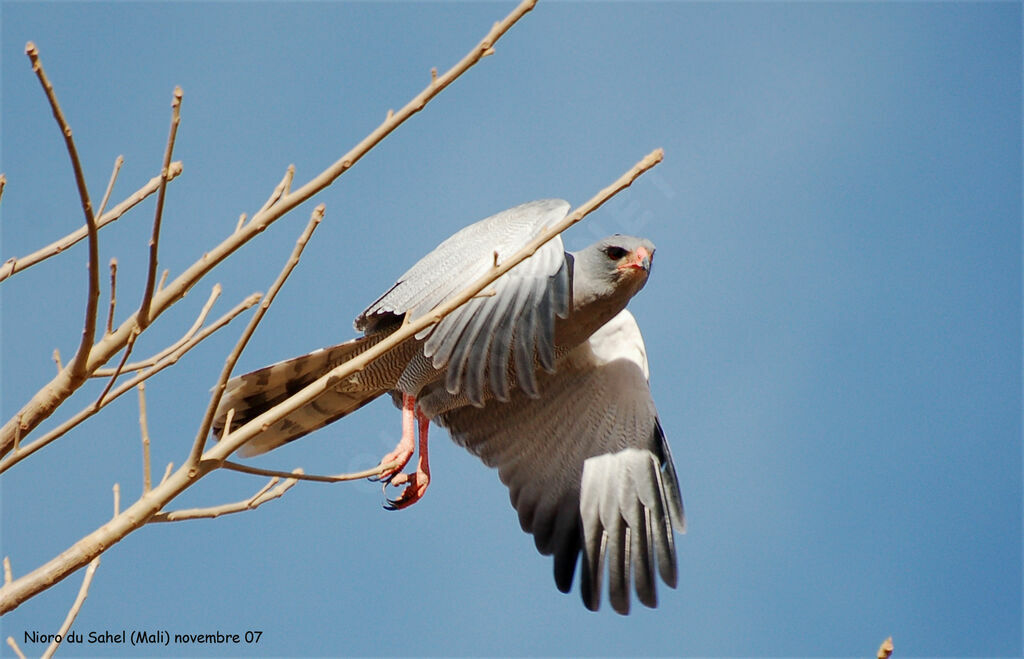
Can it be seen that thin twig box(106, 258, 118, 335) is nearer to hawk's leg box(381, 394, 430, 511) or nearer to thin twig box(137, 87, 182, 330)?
thin twig box(137, 87, 182, 330)

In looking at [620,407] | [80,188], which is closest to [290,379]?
[620,407]

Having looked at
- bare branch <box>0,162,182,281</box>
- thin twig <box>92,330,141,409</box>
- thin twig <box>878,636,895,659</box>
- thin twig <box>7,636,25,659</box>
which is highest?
bare branch <box>0,162,182,281</box>

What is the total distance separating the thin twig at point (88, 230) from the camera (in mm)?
2186

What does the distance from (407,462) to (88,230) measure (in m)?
3.66

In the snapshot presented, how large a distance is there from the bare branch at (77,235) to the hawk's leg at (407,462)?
9.10 feet

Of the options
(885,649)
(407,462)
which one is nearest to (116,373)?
(885,649)

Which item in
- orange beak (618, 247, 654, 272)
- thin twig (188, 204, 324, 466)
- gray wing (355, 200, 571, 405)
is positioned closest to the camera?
thin twig (188, 204, 324, 466)

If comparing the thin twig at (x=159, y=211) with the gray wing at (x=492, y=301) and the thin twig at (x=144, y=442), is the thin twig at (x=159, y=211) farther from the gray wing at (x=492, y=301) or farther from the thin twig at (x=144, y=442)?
the gray wing at (x=492, y=301)

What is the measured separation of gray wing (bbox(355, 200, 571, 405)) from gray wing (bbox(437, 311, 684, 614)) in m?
1.21

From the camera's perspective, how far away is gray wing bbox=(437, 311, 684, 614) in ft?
20.3

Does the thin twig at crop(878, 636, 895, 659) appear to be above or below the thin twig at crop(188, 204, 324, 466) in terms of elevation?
below

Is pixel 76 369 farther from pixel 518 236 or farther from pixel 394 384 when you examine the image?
pixel 394 384

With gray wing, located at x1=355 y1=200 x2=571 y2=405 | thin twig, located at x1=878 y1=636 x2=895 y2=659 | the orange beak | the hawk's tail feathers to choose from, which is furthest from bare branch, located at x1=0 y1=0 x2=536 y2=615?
the orange beak

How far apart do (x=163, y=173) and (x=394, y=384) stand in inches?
149
